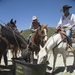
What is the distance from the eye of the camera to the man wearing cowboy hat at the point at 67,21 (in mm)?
7887

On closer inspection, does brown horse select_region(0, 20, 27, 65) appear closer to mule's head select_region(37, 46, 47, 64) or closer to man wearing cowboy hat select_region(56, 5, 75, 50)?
mule's head select_region(37, 46, 47, 64)

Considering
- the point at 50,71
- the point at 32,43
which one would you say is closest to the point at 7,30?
the point at 32,43

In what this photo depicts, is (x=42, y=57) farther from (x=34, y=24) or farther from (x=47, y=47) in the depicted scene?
(x=34, y=24)

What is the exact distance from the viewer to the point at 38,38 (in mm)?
8023

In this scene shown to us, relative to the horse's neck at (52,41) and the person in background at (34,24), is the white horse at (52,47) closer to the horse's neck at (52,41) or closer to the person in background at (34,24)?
the horse's neck at (52,41)

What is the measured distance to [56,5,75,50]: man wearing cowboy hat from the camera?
7887mm

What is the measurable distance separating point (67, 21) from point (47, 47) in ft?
4.54

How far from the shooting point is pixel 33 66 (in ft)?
20.3

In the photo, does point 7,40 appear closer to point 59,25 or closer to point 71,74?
point 59,25

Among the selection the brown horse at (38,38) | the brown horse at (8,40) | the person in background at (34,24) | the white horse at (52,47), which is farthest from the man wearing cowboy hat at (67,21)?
the brown horse at (8,40)

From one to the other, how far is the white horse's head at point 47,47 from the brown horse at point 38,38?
0.24 meters

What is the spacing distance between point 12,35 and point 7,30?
0.25 m

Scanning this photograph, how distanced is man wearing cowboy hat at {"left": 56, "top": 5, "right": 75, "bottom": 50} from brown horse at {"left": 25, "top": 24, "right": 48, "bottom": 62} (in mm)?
792

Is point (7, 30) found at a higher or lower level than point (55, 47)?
higher
